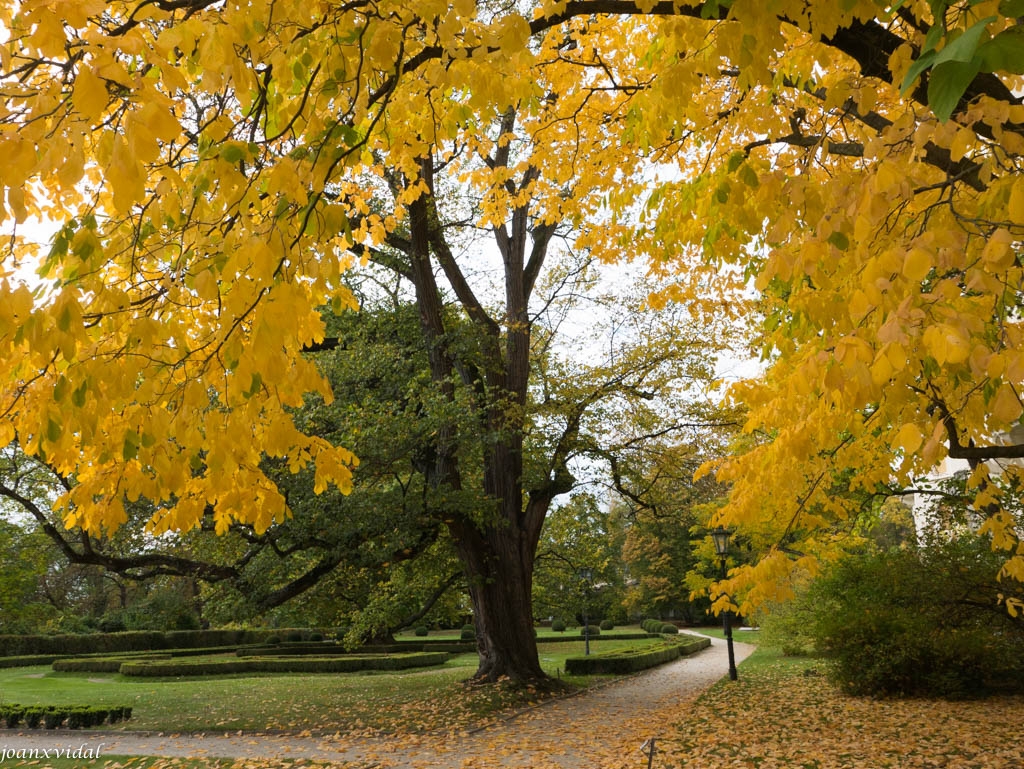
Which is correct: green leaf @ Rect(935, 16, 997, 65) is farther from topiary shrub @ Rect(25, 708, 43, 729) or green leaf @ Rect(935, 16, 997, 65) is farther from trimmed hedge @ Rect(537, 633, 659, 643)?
trimmed hedge @ Rect(537, 633, 659, 643)

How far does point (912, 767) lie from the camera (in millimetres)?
6625

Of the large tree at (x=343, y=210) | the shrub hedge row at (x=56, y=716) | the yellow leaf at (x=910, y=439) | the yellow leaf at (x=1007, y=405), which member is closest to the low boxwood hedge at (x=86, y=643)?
the shrub hedge row at (x=56, y=716)

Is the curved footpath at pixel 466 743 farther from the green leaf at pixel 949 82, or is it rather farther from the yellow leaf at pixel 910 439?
the green leaf at pixel 949 82

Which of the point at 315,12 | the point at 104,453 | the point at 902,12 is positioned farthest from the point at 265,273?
the point at 902,12

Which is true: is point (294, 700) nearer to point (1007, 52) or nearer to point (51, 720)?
point (51, 720)

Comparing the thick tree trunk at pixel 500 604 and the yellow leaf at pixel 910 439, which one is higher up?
the yellow leaf at pixel 910 439

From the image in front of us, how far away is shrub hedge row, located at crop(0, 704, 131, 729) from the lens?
10.8 meters

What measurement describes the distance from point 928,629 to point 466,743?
6.87 m

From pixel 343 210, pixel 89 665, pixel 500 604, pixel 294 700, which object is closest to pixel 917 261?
pixel 343 210

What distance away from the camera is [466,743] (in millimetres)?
9023

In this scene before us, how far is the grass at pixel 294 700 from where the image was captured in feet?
35.6

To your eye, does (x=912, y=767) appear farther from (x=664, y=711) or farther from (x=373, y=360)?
(x=373, y=360)

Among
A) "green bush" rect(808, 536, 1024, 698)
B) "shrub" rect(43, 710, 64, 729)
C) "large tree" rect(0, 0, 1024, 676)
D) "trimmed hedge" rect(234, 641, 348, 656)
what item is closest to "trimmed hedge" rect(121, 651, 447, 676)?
"trimmed hedge" rect(234, 641, 348, 656)

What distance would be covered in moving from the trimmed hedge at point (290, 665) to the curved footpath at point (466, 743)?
1078cm
